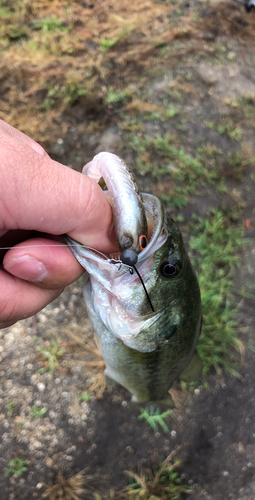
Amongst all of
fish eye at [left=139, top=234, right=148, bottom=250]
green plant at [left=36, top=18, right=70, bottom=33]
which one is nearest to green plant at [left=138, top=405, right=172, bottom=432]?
fish eye at [left=139, top=234, right=148, bottom=250]

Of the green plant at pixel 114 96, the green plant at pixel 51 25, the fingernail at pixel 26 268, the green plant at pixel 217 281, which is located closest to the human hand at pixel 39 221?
the fingernail at pixel 26 268

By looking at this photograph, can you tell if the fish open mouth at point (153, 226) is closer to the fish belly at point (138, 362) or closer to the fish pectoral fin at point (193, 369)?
the fish belly at point (138, 362)

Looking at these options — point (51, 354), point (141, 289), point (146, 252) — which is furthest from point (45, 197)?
point (51, 354)

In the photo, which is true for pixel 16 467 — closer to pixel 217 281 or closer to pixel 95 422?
pixel 95 422

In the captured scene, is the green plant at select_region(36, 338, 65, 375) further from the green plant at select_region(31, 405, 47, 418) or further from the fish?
the fish

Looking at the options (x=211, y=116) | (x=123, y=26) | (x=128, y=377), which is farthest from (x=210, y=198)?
(x=123, y=26)

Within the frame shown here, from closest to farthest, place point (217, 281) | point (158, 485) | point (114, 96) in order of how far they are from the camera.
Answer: point (158, 485), point (217, 281), point (114, 96)
